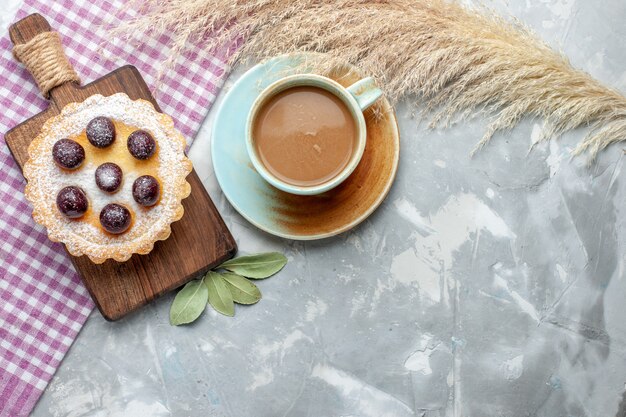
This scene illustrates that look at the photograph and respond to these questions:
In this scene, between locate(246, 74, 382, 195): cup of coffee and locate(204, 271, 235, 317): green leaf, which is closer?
locate(246, 74, 382, 195): cup of coffee

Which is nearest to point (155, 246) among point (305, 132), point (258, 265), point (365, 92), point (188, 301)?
point (188, 301)

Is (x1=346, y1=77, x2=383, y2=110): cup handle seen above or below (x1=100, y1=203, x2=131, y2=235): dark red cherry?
above

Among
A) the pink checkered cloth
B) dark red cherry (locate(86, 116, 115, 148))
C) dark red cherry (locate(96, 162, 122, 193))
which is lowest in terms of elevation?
the pink checkered cloth

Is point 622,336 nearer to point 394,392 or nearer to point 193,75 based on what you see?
point 394,392

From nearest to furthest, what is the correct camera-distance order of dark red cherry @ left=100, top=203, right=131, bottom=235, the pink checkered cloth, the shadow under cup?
dark red cherry @ left=100, top=203, right=131, bottom=235 < the shadow under cup < the pink checkered cloth

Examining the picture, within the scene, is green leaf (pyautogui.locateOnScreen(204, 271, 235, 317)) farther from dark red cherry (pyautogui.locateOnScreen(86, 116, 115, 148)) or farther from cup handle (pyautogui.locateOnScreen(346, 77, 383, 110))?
cup handle (pyautogui.locateOnScreen(346, 77, 383, 110))

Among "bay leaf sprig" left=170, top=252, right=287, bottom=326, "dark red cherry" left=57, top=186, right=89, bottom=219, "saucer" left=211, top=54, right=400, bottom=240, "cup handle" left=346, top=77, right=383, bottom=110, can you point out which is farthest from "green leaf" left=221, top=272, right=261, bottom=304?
"cup handle" left=346, top=77, right=383, bottom=110
